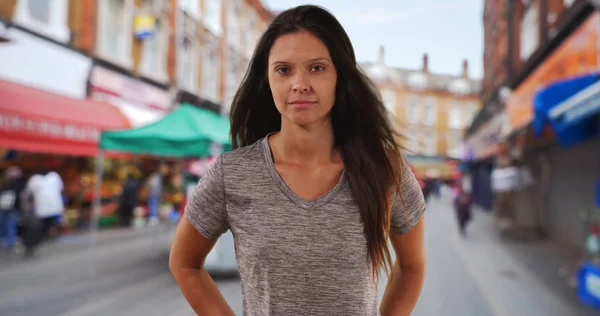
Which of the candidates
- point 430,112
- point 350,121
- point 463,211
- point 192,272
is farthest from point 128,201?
point 430,112

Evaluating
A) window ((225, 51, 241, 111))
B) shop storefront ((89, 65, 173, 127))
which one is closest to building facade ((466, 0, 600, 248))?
window ((225, 51, 241, 111))

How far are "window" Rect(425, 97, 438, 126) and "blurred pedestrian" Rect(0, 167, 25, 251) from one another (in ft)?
98.4

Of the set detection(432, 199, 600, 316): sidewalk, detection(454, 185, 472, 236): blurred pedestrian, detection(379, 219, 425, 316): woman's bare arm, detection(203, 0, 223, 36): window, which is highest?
detection(203, 0, 223, 36): window

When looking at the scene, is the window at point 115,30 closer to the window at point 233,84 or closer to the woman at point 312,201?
the window at point 233,84

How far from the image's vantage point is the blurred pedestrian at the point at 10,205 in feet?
27.0

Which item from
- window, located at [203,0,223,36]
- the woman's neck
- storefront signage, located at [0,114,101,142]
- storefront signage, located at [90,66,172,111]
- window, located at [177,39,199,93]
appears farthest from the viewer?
window, located at [177,39,199,93]

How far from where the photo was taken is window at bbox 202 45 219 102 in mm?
16266

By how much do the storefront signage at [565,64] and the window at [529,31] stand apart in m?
0.85

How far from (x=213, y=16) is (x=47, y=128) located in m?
6.99

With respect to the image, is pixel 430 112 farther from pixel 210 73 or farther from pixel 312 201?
pixel 312 201

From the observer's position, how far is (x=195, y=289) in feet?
3.77

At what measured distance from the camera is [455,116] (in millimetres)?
36625

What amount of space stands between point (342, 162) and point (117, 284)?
5.49 metres

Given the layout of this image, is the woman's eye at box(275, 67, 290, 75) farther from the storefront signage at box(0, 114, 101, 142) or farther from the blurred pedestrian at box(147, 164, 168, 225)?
the blurred pedestrian at box(147, 164, 168, 225)
